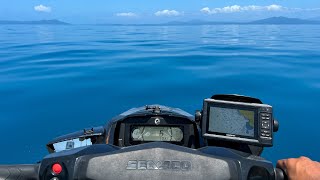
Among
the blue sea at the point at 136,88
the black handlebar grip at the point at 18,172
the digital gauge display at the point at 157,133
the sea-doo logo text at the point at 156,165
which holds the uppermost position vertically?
the sea-doo logo text at the point at 156,165

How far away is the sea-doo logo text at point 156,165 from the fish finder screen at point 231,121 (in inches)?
50.5

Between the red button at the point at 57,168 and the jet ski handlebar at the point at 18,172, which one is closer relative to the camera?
the red button at the point at 57,168

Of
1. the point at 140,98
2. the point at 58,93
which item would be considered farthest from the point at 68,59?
the point at 140,98

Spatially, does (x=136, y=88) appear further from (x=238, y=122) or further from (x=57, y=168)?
(x=57, y=168)

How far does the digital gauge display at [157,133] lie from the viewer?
260cm

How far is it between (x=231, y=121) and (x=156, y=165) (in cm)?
136

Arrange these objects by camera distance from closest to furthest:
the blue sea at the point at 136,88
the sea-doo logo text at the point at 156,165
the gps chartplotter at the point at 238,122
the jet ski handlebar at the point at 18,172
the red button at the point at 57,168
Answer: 1. the sea-doo logo text at the point at 156,165
2. the red button at the point at 57,168
3. the jet ski handlebar at the point at 18,172
4. the gps chartplotter at the point at 238,122
5. the blue sea at the point at 136,88

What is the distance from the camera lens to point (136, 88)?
984cm

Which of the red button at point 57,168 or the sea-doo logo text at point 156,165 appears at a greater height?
the sea-doo logo text at point 156,165

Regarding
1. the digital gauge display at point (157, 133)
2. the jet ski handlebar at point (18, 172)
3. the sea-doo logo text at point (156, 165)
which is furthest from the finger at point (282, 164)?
the digital gauge display at point (157, 133)

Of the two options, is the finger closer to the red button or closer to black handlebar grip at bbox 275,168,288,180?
black handlebar grip at bbox 275,168,288,180

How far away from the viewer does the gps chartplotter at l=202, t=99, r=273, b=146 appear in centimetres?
214

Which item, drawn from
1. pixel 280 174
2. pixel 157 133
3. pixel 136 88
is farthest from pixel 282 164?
pixel 136 88

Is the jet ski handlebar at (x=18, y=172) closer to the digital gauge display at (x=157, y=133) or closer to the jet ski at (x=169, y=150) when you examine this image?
the jet ski at (x=169, y=150)
